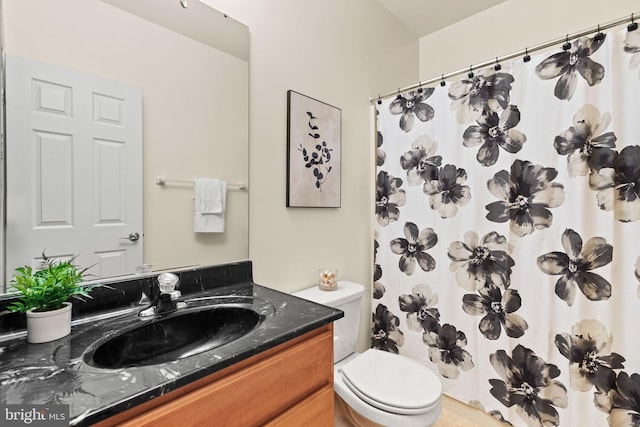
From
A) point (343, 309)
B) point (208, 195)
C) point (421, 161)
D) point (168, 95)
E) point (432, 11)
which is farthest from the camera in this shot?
point (432, 11)

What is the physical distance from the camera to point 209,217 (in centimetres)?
127

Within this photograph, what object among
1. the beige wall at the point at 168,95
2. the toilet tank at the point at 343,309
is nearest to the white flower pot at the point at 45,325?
the beige wall at the point at 168,95

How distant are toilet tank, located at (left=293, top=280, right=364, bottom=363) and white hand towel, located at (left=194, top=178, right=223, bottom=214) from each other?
63 cm

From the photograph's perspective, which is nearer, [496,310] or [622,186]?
[622,186]

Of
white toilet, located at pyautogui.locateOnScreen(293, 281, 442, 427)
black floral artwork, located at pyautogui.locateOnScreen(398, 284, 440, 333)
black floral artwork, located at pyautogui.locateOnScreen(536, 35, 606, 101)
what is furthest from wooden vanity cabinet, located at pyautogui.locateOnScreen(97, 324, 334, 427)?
black floral artwork, located at pyautogui.locateOnScreen(536, 35, 606, 101)

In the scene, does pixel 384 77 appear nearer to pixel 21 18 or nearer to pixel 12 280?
pixel 21 18

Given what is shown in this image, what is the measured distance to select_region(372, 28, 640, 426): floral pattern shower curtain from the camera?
1.27 metres

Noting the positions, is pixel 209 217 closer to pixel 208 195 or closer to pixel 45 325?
pixel 208 195

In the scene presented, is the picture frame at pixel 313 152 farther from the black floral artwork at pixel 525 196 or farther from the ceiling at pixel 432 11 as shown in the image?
the ceiling at pixel 432 11

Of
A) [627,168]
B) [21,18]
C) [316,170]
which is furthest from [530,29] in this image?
[21,18]

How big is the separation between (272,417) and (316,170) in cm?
120

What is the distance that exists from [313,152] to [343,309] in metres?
0.87

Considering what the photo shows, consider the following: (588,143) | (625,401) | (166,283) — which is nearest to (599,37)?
(588,143)

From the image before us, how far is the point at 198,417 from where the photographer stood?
2.08 feet
